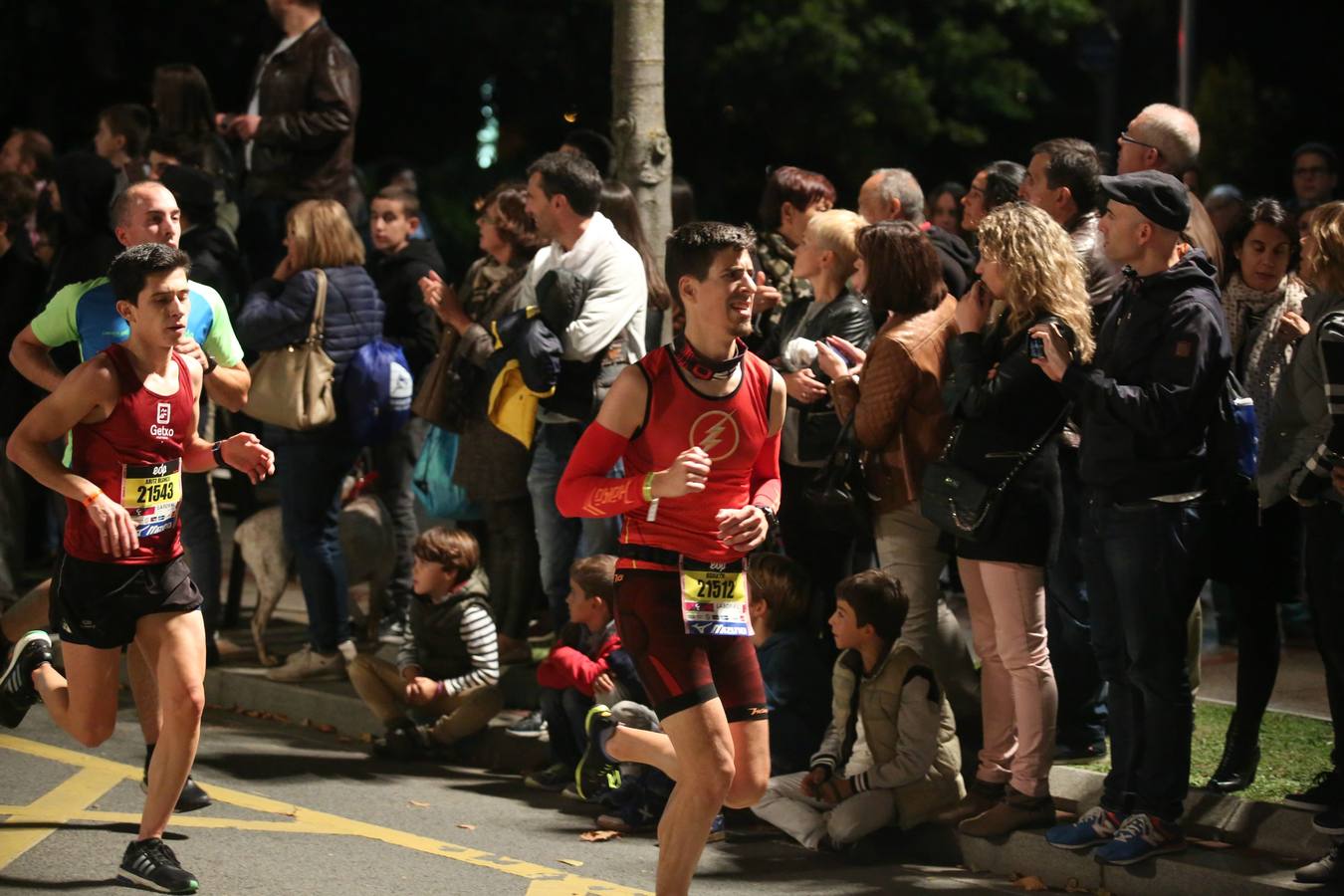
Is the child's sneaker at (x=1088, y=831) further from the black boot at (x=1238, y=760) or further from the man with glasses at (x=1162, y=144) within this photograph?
the man with glasses at (x=1162, y=144)

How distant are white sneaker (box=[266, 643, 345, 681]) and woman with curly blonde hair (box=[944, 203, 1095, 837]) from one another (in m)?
3.59

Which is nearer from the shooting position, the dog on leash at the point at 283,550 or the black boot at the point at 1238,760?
the black boot at the point at 1238,760

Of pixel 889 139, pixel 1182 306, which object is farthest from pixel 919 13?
pixel 1182 306

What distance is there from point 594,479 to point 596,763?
2.08 metres

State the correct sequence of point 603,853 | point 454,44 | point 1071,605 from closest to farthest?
1. point 603,853
2. point 1071,605
3. point 454,44

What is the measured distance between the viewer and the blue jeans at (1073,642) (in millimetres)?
8125

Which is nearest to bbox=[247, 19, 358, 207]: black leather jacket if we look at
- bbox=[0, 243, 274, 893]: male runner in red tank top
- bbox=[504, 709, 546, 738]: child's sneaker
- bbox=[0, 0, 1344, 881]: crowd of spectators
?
bbox=[0, 0, 1344, 881]: crowd of spectators

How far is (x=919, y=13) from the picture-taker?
83.8 feet

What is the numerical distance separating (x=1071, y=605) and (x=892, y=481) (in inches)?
35.2

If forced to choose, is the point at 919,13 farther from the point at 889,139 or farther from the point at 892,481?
the point at 892,481

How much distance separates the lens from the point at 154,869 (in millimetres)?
6789

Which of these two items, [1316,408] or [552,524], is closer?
[1316,408]

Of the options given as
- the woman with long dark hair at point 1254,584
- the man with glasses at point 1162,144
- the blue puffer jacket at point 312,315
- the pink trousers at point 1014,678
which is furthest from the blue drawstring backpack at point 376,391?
the woman with long dark hair at point 1254,584

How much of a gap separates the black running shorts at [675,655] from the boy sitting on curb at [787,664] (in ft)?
5.15
